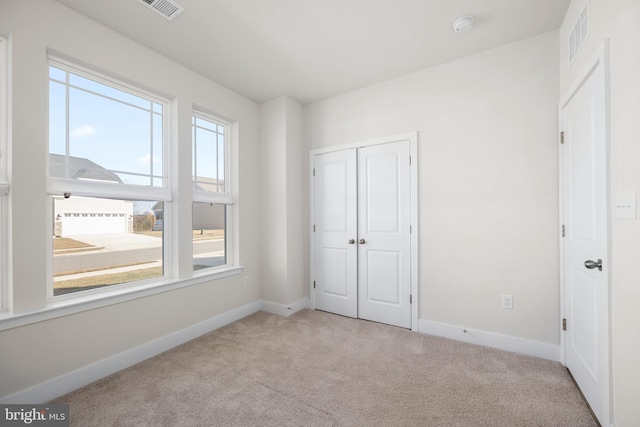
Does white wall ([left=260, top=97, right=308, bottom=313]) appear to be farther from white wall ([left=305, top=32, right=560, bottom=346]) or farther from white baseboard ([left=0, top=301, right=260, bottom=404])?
white wall ([left=305, top=32, right=560, bottom=346])

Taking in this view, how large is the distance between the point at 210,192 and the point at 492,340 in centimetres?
329

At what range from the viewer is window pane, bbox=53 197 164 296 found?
208 cm

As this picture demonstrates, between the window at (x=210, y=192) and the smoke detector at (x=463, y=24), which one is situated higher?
the smoke detector at (x=463, y=24)

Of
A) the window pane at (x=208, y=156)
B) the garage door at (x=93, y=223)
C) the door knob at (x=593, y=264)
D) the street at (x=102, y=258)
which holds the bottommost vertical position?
the street at (x=102, y=258)

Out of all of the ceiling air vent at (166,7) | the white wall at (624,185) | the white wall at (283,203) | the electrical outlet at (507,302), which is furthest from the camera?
the white wall at (283,203)

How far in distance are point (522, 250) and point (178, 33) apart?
3.56 metres

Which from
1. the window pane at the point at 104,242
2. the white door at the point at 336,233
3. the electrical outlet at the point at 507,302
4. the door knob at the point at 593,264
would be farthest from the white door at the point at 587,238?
the window pane at the point at 104,242

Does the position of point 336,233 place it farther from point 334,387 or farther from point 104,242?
point 104,242

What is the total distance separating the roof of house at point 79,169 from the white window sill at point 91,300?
94cm

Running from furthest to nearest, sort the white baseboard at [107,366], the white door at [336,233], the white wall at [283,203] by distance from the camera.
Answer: the white wall at [283,203]
the white door at [336,233]
the white baseboard at [107,366]

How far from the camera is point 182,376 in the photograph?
2.13 metres

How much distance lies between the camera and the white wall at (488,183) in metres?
2.34

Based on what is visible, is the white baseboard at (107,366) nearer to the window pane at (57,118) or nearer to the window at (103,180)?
the window at (103,180)

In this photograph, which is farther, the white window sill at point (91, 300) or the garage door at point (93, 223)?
the garage door at point (93, 223)
